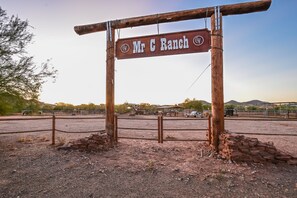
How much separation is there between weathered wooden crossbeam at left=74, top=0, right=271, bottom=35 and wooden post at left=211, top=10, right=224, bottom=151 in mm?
310

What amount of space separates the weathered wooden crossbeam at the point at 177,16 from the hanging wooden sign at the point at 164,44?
0.43 m

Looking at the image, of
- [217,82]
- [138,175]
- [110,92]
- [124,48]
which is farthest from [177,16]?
[138,175]

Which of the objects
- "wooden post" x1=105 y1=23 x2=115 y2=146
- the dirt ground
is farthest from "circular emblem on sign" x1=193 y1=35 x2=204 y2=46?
the dirt ground

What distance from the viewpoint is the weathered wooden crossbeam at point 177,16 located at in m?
4.76

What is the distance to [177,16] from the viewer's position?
530 centimetres

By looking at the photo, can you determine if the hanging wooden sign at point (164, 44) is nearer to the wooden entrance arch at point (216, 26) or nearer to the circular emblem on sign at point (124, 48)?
the circular emblem on sign at point (124, 48)

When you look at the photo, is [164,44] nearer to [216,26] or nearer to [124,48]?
[124,48]

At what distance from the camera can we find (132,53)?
5805 mm

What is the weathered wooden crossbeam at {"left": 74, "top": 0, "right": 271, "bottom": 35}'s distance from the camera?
4762 mm

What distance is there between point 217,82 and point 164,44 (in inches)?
77.5

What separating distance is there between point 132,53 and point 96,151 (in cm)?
322

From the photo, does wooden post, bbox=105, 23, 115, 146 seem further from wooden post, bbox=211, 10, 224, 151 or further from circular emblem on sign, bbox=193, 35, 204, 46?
wooden post, bbox=211, 10, 224, 151

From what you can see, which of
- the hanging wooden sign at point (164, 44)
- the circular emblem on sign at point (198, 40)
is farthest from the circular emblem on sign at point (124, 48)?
the circular emblem on sign at point (198, 40)

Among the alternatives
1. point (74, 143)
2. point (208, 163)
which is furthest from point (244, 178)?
point (74, 143)
